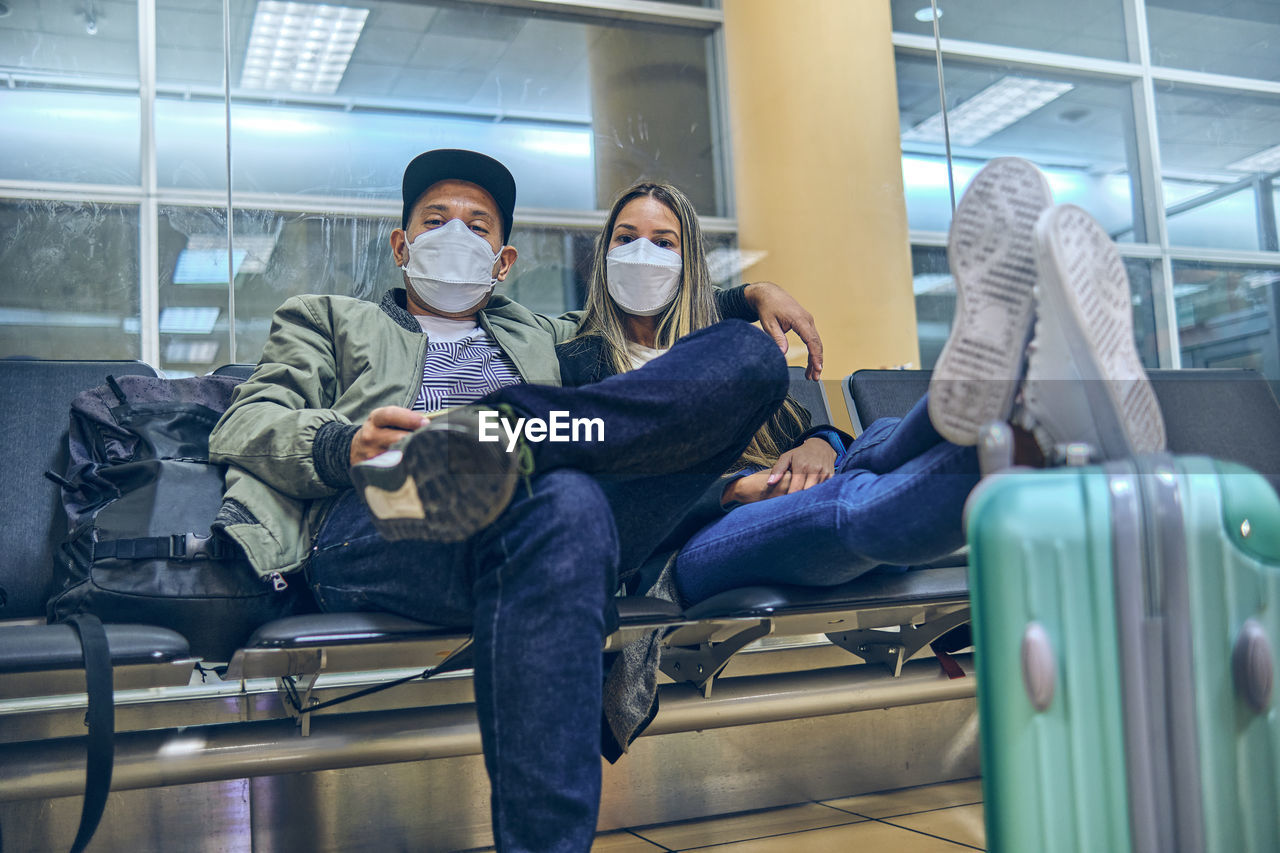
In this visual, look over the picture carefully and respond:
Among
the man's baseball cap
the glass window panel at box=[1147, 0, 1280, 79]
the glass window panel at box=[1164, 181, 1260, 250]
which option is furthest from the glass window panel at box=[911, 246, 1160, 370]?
the man's baseball cap

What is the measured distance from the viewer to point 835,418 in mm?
1843

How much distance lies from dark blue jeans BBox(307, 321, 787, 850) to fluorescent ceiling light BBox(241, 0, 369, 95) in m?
2.11

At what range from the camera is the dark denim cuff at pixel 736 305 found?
153 cm

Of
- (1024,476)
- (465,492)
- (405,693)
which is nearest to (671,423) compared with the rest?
(465,492)

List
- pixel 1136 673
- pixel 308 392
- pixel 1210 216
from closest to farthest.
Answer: pixel 1136 673 → pixel 308 392 → pixel 1210 216

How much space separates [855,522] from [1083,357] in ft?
1.12

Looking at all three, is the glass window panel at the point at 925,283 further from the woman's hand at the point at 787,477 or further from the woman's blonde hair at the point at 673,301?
the woman's hand at the point at 787,477

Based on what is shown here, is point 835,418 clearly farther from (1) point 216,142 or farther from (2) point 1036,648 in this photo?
(1) point 216,142

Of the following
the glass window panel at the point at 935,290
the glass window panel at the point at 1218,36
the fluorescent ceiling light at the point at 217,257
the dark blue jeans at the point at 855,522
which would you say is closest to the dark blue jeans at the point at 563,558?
the dark blue jeans at the point at 855,522

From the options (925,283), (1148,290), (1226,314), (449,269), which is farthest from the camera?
(1226,314)

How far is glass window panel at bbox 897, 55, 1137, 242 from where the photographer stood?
3.35m

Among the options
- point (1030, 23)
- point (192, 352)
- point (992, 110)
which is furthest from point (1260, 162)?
point (192, 352)

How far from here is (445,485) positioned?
833 mm

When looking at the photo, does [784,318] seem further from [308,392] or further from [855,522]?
[308,392]
